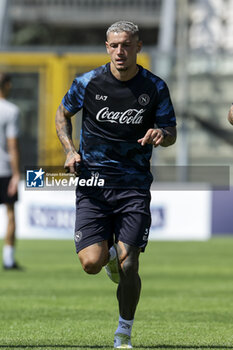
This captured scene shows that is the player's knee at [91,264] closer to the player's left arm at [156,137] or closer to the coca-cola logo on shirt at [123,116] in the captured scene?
the player's left arm at [156,137]

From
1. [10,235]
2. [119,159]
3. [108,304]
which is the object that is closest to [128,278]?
[119,159]

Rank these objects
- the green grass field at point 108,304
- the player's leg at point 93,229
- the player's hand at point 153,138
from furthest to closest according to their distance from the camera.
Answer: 1. the green grass field at point 108,304
2. the player's leg at point 93,229
3. the player's hand at point 153,138

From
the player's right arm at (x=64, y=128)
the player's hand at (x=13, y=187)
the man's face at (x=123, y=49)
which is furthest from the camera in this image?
the player's hand at (x=13, y=187)

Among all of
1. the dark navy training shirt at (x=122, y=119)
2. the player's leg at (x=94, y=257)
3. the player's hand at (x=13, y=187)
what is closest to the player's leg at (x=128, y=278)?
the player's leg at (x=94, y=257)

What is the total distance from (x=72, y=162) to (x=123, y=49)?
859 mm

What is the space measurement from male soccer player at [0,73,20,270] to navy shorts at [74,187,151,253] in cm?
566

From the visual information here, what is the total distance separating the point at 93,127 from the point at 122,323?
1409 mm

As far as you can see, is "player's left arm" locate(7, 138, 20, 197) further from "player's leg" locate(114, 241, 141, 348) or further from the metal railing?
the metal railing

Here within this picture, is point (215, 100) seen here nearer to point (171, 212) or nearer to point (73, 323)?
point (171, 212)

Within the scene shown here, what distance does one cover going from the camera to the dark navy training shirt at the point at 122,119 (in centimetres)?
690

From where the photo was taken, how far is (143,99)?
6891mm

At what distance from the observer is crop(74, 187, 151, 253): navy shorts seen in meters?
6.87

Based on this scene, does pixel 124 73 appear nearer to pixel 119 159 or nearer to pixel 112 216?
pixel 119 159

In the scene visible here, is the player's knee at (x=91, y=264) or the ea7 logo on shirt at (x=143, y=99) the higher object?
the ea7 logo on shirt at (x=143, y=99)
